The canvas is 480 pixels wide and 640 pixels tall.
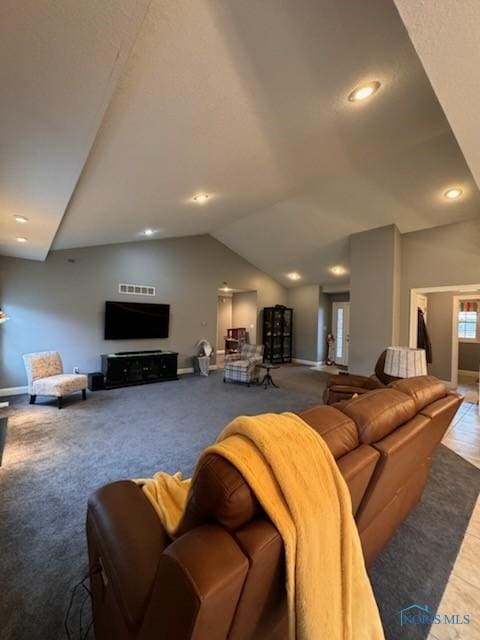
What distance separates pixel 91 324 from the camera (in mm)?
5629

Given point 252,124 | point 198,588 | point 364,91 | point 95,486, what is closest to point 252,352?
point 95,486

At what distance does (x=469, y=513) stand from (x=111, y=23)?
357 centimetres

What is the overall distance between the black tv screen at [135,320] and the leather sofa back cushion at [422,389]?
17.8 feet

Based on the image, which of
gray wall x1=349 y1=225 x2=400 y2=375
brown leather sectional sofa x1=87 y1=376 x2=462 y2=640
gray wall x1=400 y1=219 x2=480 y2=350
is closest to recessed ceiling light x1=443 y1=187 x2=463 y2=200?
gray wall x1=400 y1=219 x2=480 y2=350

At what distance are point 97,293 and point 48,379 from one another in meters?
2.01

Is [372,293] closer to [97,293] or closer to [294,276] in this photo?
[294,276]

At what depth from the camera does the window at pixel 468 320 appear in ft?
22.9

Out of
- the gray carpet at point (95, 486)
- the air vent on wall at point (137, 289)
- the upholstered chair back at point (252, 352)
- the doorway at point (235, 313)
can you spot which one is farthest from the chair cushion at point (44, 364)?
the doorway at point (235, 313)

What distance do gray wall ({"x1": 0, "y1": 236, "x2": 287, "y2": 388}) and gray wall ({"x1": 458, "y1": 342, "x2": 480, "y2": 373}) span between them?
231 inches

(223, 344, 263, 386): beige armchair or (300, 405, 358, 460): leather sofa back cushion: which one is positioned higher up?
(300, 405, 358, 460): leather sofa back cushion

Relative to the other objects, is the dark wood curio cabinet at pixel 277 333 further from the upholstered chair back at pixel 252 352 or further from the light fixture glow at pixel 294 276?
the upholstered chair back at pixel 252 352

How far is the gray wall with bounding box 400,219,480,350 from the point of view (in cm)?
439

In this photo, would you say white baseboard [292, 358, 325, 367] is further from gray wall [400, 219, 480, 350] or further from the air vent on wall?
the air vent on wall

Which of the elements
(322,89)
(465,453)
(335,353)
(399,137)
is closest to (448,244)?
(399,137)
